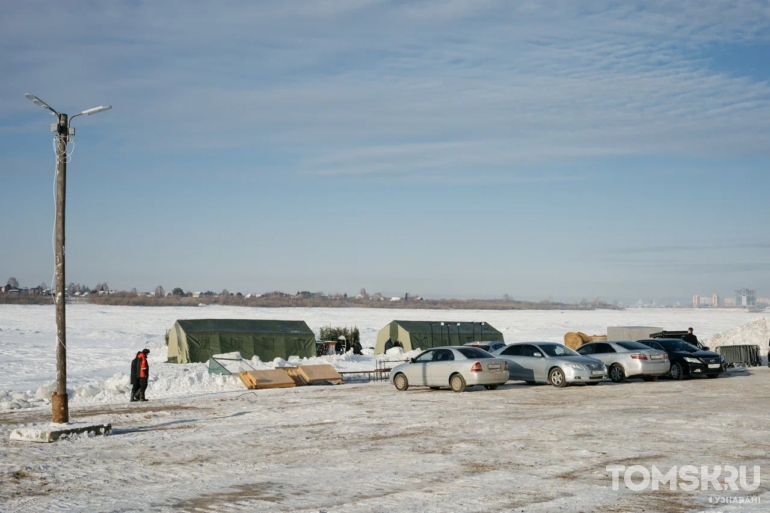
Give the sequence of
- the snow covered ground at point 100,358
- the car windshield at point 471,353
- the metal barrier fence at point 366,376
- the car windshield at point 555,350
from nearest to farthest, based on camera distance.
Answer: the car windshield at point 471,353, the car windshield at point 555,350, the snow covered ground at point 100,358, the metal barrier fence at point 366,376

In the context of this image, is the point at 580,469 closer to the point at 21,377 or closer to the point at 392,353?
the point at 21,377

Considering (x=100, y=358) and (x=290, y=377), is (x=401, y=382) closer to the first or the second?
(x=290, y=377)

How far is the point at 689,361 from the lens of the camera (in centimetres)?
2720

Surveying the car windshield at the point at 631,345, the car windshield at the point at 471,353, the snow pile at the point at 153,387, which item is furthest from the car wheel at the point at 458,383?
the snow pile at the point at 153,387

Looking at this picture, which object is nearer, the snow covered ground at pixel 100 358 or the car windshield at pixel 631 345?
the snow covered ground at pixel 100 358

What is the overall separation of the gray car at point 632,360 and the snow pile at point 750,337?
50.9 feet

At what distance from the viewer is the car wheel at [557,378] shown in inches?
952

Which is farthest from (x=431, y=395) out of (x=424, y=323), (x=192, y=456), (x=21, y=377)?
(x=424, y=323)

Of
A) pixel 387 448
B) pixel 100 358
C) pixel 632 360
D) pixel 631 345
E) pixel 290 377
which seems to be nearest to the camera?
pixel 387 448

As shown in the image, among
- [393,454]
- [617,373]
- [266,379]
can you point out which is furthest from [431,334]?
[393,454]

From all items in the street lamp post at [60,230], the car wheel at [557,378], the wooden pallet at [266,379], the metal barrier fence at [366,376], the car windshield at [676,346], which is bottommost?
the metal barrier fence at [366,376]

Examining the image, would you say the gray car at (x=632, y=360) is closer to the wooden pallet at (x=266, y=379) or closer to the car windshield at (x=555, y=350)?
the car windshield at (x=555, y=350)

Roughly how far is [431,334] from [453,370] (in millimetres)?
21333

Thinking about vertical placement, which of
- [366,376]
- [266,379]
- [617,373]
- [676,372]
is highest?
[617,373]
